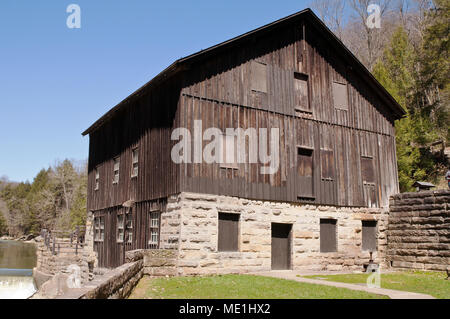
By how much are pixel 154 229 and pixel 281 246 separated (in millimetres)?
5136

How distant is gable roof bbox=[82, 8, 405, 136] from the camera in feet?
54.7

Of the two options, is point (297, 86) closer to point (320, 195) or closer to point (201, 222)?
point (320, 195)

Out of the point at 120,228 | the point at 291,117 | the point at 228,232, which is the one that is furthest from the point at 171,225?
the point at 291,117

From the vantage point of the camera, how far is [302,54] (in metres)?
20.2

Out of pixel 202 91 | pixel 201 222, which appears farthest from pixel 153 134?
pixel 201 222

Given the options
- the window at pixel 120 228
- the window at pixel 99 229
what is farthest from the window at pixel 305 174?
the window at pixel 99 229

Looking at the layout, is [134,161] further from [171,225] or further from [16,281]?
[16,281]

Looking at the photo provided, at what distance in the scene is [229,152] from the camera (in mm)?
17156

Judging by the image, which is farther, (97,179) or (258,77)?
(97,179)

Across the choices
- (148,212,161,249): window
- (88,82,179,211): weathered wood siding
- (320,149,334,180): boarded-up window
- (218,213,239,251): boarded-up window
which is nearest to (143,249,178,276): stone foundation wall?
(218,213,239,251): boarded-up window

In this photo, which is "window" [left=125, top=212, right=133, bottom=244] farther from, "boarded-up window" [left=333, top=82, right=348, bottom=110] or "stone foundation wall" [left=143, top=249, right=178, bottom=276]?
"boarded-up window" [left=333, top=82, right=348, bottom=110]

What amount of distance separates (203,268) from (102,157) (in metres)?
12.0

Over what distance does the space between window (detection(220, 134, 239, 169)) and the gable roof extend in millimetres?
3126

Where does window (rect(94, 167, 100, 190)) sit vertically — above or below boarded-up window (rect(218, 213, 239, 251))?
above
